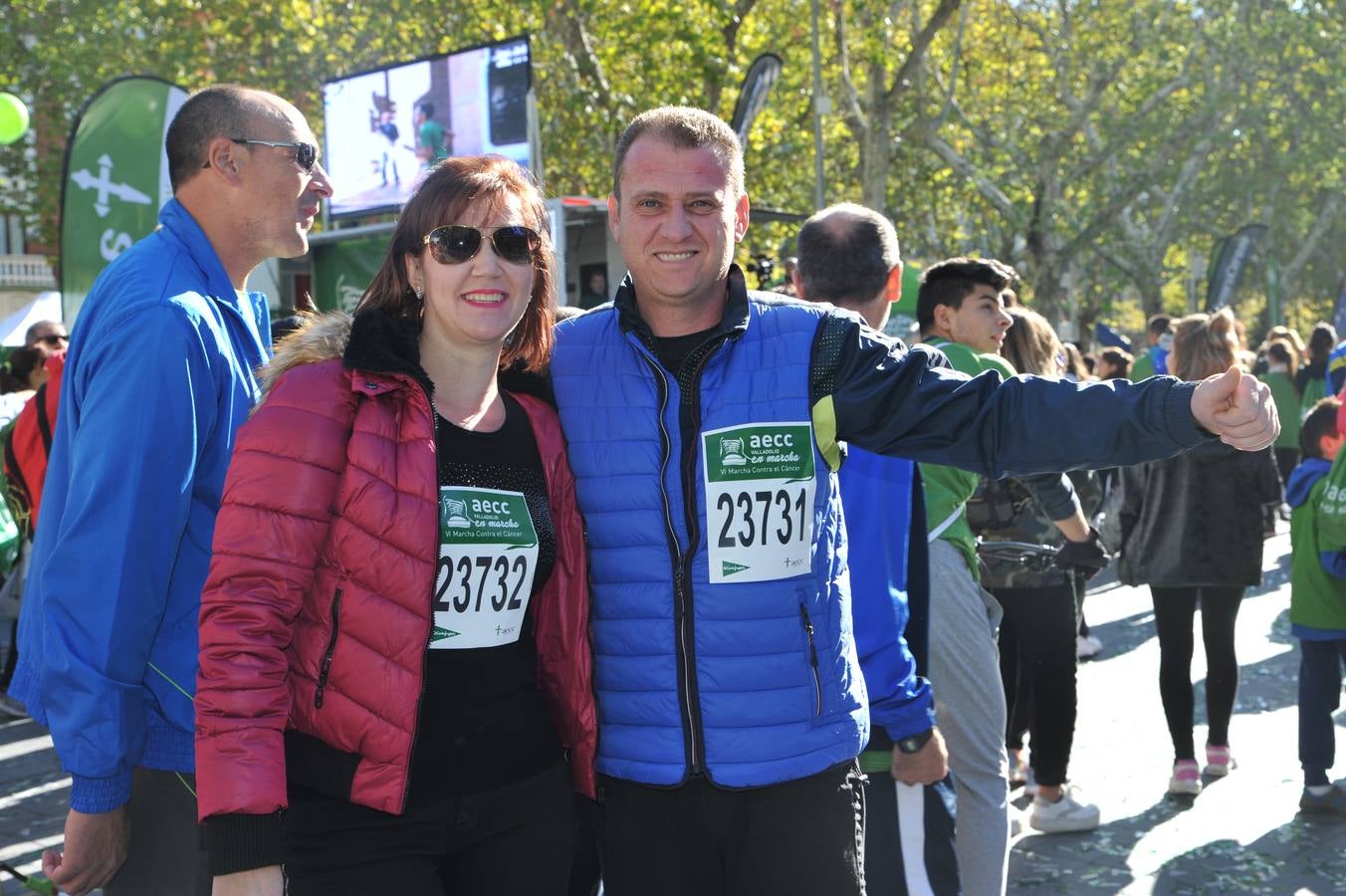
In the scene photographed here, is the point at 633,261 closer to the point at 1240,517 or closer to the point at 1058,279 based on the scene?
the point at 1240,517

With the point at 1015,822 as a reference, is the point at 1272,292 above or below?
above

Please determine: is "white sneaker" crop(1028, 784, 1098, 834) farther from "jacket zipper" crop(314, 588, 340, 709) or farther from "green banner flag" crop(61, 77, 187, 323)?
"green banner flag" crop(61, 77, 187, 323)

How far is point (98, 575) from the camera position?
2.66 metres

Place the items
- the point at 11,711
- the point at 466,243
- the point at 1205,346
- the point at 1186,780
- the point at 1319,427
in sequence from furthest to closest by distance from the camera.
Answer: the point at 11,711 → the point at 1319,427 → the point at 1205,346 → the point at 1186,780 → the point at 466,243

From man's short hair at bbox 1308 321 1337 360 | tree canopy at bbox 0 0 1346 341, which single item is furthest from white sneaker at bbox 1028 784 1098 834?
tree canopy at bbox 0 0 1346 341

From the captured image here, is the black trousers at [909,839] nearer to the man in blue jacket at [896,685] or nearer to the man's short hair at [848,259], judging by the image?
the man in blue jacket at [896,685]

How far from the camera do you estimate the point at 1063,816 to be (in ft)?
19.9

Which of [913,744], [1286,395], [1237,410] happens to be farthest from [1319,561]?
[1286,395]

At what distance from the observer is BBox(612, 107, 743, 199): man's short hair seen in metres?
3.05

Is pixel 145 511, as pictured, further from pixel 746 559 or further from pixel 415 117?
pixel 415 117

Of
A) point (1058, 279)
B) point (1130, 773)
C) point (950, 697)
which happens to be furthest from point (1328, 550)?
point (1058, 279)

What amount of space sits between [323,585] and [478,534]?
28cm

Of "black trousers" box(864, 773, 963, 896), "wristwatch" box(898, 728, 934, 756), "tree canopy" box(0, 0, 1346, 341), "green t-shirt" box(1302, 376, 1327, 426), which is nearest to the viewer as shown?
"wristwatch" box(898, 728, 934, 756)

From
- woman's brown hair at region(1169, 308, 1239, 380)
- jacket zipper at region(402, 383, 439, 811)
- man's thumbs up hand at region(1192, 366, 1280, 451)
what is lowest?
jacket zipper at region(402, 383, 439, 811)
